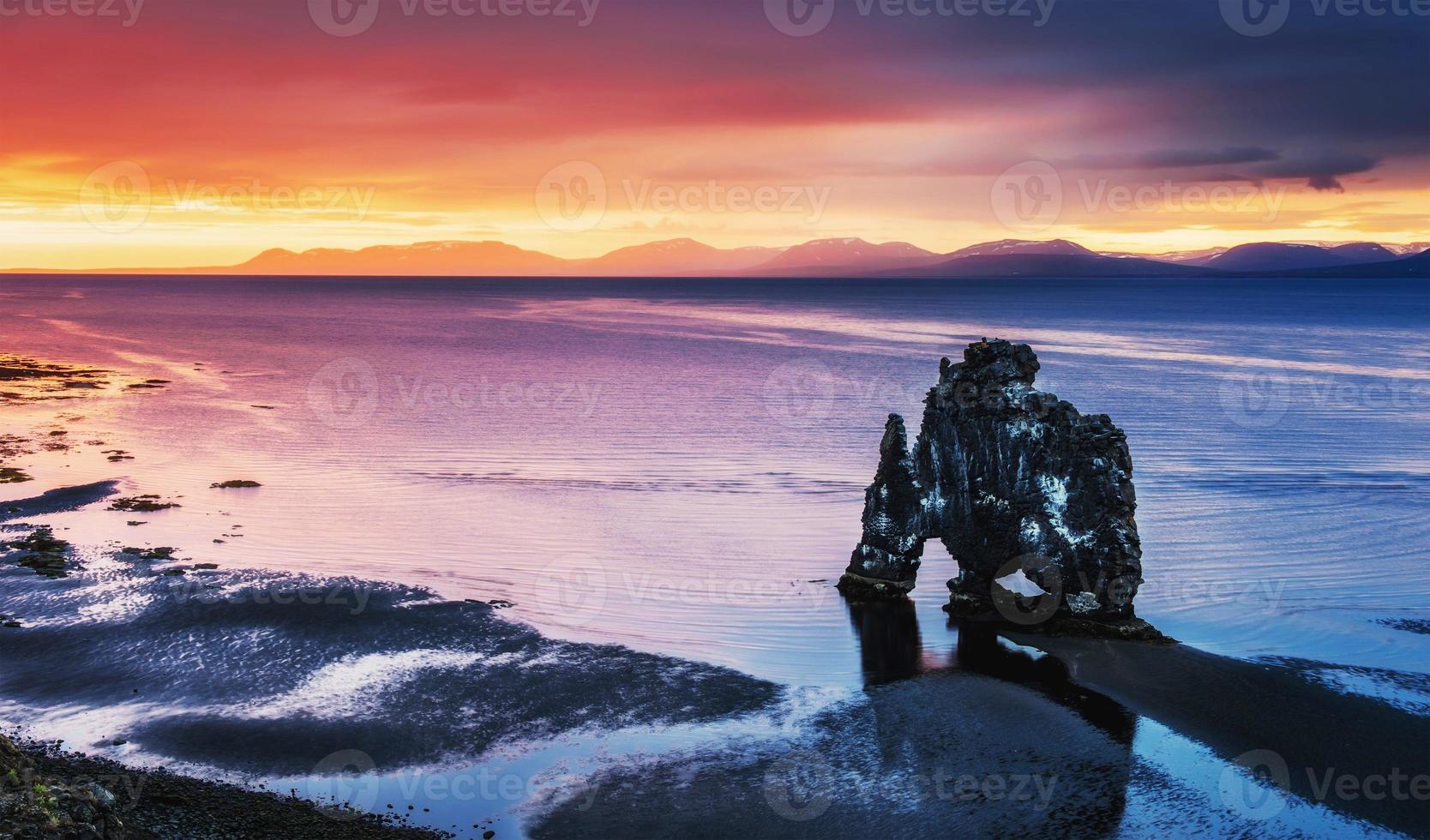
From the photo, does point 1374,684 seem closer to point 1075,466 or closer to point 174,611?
point 1075,466

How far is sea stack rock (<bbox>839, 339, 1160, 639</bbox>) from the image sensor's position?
32500 mm

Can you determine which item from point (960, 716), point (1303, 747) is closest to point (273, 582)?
point (960, 716)

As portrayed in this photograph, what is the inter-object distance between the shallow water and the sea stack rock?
6.97 ft

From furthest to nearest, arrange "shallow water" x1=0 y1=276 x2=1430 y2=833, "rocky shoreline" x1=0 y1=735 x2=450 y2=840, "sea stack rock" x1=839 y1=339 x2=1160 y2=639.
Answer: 1. "shallow water" x1=0 y1=276 x2=1430 y2=833
2. "sea stack rock" x1=839 y1=339 x2=1160 y2=639
3. "rocky shoreline" x1=0 y1=735 x2=450 y2=840

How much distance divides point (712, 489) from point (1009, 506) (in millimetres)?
20689

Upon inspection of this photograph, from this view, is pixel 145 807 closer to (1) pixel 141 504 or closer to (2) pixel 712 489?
(1) pixel 141 504

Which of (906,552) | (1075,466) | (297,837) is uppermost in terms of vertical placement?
(1075,466)

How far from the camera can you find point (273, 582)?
36344mm

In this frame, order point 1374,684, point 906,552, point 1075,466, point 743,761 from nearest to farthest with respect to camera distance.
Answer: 1. point 743,761
2. point 1374,684
3. point 1075,466
4. point 906,552

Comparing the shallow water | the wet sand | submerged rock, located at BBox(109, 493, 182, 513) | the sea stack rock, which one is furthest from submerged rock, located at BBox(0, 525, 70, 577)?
the wet sand

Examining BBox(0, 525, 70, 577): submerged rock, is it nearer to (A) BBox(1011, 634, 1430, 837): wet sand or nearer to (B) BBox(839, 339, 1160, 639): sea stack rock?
(B) BBox(839, 339, 1160, 639): sea stack rock

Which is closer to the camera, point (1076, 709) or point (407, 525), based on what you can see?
point (1076, 709)

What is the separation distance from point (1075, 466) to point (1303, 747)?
34.9ft

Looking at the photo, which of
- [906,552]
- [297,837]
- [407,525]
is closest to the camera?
[297,837]
